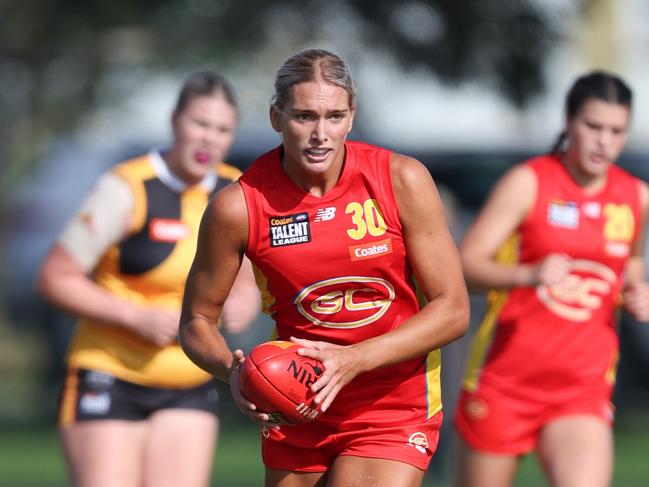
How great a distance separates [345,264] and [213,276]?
1.50 ft

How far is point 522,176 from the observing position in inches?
249

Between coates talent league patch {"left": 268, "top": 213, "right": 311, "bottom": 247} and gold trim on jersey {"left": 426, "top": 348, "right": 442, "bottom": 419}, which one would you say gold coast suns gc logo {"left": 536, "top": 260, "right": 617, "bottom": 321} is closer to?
gold trim on jersey {"left": 426, "top": 348, "right": 442, "bottom": 419}

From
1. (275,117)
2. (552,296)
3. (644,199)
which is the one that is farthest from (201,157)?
(644,199)

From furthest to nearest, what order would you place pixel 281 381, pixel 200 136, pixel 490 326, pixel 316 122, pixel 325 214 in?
pixel 490 326
pixel 200 136
pixel 325 214
pixel 316 122
pixel 281 381

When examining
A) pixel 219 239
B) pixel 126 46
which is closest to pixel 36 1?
pixel 126 46

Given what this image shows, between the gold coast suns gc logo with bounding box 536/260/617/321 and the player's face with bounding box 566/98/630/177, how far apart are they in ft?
1.46

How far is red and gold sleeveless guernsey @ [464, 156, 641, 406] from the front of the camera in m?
6.24

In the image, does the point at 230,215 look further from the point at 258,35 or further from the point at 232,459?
the point at 258,35

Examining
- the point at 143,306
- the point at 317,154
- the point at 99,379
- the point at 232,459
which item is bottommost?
the point at 232,459

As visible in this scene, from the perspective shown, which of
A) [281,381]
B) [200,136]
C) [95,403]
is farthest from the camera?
[200,136]

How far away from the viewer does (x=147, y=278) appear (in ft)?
20.0

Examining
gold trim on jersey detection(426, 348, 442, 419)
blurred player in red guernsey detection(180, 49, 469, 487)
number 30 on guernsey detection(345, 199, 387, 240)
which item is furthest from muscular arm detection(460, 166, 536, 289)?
number 30 on guernsey detection(345, 199, 387, 240)

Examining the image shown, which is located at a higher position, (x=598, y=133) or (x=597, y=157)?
(x=598, y=133)

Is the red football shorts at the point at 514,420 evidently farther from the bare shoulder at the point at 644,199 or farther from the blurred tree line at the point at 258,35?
the blurred tree line at the point at 258,35
